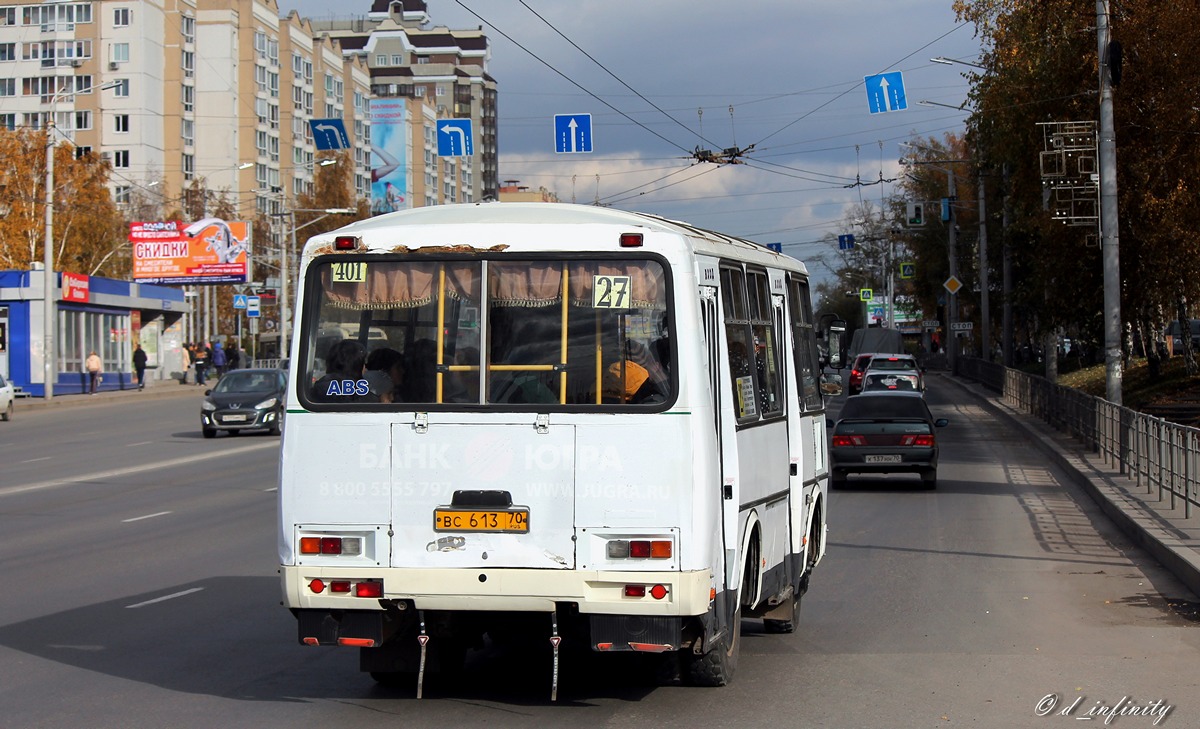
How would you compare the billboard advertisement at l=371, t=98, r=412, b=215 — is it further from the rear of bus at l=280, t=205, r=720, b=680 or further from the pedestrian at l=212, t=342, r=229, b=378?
the rear of bus at l=280, t=205, r=720, b=680

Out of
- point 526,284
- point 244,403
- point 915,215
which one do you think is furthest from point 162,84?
point 526,284

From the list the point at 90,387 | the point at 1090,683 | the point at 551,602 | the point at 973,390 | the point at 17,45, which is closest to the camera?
the point at 551,602

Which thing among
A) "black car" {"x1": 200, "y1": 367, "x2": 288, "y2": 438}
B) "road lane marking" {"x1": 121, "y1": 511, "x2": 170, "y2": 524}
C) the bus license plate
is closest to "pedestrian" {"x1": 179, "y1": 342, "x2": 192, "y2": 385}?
"black car" {"x1": 200, "y1": 367, "x2": 288, "y2": 438}

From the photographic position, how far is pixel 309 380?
24.5ft

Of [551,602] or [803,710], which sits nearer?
[551,602]

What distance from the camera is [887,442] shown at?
21.9m

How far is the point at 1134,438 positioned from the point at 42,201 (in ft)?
175

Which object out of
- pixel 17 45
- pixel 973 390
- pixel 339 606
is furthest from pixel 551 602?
pixel 17 45

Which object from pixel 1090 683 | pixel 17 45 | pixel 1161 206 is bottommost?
pixel 1090 683

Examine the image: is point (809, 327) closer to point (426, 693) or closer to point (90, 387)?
point (426, 693)

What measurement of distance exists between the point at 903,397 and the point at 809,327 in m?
12.2

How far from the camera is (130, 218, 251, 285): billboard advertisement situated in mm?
67250

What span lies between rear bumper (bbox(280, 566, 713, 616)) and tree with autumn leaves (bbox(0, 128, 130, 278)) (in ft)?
185

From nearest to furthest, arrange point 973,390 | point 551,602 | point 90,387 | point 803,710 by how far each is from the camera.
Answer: point 551,602 → point 803,710 → point 90,387 → point 973,390
